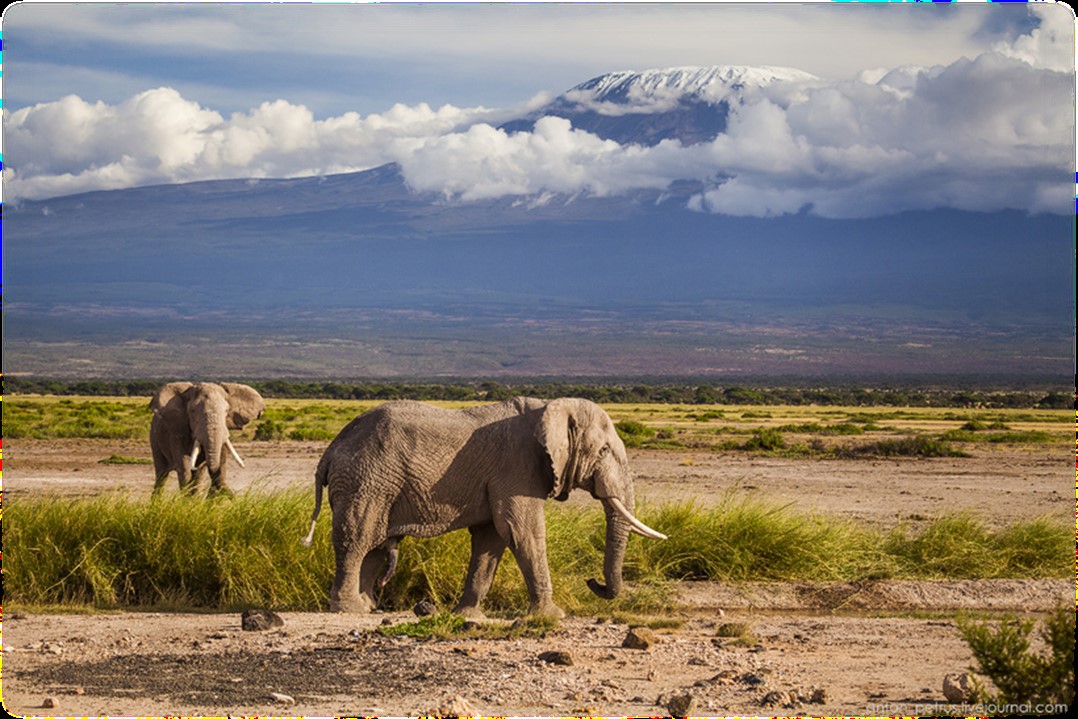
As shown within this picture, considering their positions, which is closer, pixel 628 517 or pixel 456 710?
pixel 456 710

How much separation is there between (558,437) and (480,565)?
1470 mm

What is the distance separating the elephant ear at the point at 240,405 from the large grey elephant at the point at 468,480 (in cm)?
876

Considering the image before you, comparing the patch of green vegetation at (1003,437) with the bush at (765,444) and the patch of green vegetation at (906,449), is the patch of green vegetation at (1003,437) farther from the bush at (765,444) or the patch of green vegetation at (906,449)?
the bush at (765,444)

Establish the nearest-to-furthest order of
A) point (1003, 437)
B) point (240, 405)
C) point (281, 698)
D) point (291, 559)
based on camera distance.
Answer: point (281, 698)
point (291, 559)
point (240, 405)
point (1003, 437)

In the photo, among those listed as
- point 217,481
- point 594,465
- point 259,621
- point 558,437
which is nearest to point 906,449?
point 217,481

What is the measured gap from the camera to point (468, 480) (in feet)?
41.3

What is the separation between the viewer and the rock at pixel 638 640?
449 inches

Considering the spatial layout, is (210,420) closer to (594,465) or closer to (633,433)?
(594,465)

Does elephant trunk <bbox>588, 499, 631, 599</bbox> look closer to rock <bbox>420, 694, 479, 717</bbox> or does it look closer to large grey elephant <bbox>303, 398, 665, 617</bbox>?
large grey elephant <bbox>303, 398, 665, 617</bbox>

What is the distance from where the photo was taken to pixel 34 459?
3219cm

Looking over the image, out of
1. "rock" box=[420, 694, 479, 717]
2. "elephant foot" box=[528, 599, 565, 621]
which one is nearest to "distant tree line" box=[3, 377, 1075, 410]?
"elephant foot" box=[528, 599, 565, 621]

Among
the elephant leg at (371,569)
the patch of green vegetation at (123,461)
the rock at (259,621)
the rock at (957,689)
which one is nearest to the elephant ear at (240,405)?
the elephant leg at (371,569)

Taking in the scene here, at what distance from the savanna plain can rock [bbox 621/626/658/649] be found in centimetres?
3

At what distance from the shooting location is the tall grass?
538 inches
